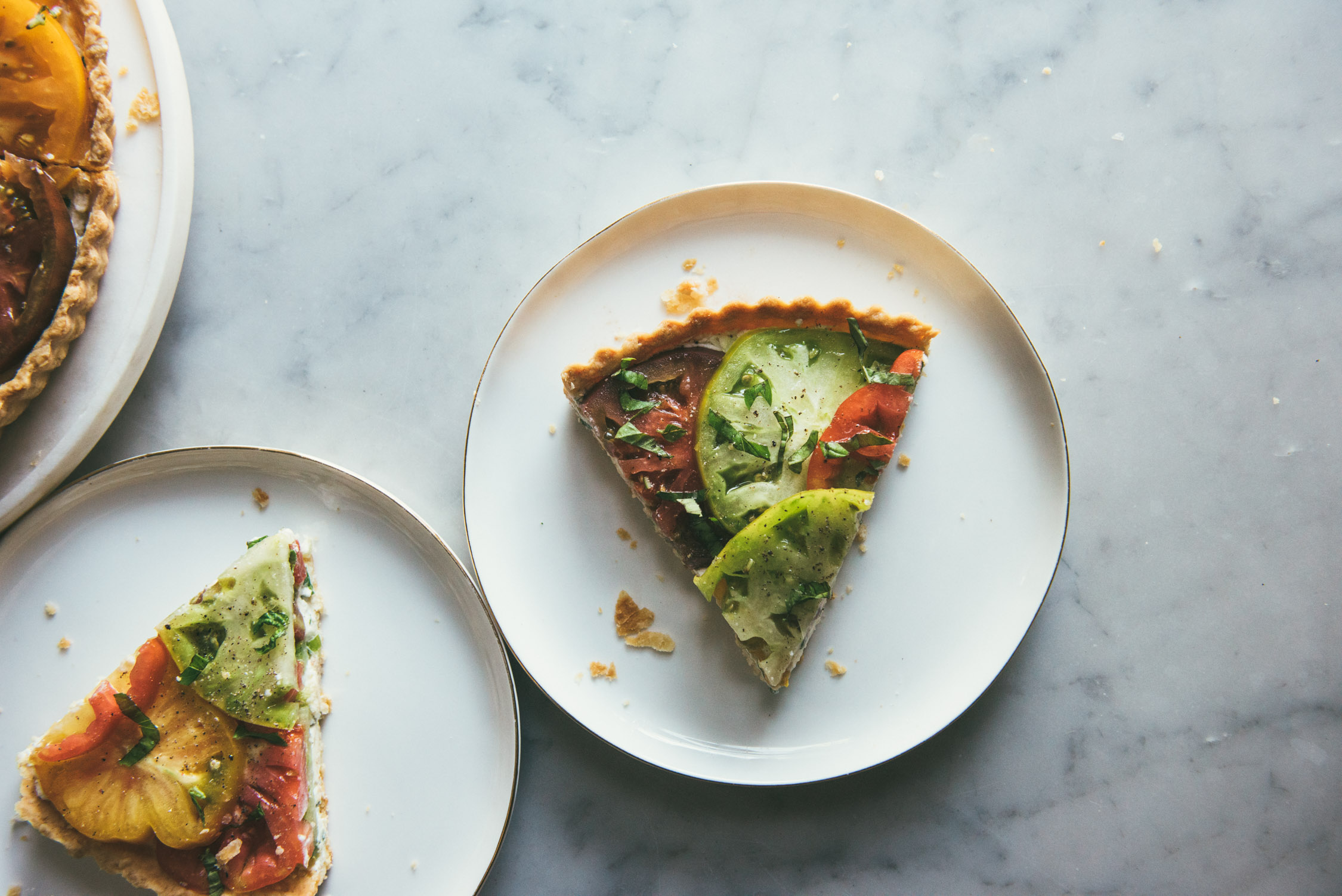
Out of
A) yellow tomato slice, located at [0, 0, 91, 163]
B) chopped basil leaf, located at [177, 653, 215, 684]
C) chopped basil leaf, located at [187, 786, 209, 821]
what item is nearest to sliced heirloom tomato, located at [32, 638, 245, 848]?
chopped basil leaf, located at [187, 786, 209, 821]

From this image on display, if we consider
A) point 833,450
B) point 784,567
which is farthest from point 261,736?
point 833,450

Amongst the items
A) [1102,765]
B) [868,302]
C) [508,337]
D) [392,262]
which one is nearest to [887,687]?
[1102,765]

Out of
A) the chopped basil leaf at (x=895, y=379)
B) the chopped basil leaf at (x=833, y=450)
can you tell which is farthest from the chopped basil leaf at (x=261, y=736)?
the chopped basil leaf at (x=895, y=379)

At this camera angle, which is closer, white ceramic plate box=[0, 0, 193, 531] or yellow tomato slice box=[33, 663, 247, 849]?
yellow tomato slice box=[33, 663, 247, 849]

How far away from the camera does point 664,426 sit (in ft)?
10.4

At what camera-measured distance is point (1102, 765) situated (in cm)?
360

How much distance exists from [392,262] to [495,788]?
8.12ft

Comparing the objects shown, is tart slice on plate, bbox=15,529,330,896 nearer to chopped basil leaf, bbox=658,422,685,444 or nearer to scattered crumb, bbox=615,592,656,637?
scattered crumb, bbox=615,592,656,637

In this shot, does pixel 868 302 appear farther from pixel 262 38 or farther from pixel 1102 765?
pixel 262 38

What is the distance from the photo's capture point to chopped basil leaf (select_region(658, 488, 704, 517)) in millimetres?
3070

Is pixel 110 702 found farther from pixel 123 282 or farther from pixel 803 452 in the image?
pixel 803 452

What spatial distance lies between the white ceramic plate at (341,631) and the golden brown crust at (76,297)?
0.43 metres

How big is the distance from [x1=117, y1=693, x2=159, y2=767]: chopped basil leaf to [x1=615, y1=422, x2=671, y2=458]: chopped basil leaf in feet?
7.30

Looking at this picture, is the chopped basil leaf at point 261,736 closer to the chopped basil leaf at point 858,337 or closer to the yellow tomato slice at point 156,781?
the yellow tomato slice at point 156,781
